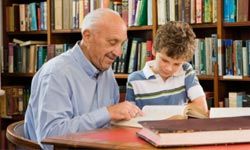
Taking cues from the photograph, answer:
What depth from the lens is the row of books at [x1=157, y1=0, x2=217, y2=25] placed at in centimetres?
285

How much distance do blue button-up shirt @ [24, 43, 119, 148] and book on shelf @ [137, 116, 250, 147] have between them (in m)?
0.35

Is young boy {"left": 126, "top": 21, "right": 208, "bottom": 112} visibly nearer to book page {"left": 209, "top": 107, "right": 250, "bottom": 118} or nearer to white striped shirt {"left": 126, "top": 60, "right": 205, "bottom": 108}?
white striped shirt {"left": 126, "top": 60, "right": 205, "bottom": 108}

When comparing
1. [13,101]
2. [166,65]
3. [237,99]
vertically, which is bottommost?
[13,101]

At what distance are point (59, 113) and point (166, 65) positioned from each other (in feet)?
2.31

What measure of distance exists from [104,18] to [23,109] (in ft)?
8.36

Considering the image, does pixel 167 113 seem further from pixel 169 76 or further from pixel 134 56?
pixel 134 56

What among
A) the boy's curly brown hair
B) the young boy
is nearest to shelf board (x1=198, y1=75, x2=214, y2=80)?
the young boy

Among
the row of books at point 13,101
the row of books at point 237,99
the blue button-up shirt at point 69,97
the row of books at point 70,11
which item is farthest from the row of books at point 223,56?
the row of books at point 13,101

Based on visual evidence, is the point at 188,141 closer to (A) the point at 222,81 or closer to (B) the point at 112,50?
(B) the point at 112,50

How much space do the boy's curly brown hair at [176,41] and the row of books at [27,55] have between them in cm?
185

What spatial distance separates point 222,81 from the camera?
2873 mm

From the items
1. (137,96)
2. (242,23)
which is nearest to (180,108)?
(137,96)

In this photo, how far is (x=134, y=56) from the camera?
321 centimetres

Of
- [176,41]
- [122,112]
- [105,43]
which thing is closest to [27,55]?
[176,41]
